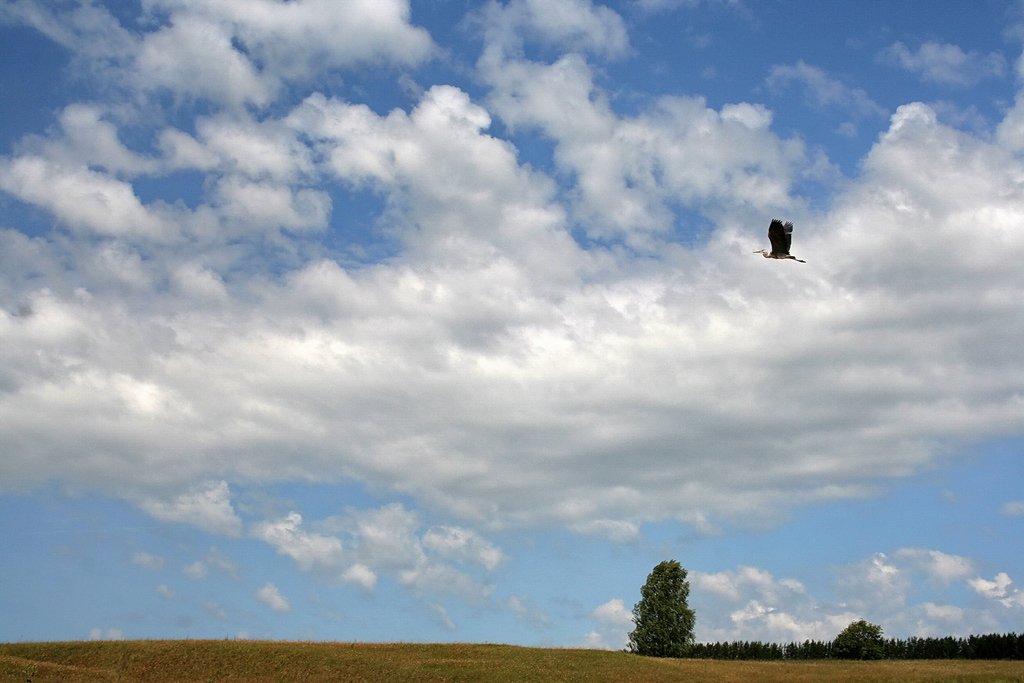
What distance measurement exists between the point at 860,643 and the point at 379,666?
54617 mm

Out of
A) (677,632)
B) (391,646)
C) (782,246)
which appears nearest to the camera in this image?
(782,246)

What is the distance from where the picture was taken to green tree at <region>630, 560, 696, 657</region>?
8900 cm

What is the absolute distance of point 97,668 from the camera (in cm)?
5491

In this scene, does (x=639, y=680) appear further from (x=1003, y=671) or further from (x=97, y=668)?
(x=97, y=668)

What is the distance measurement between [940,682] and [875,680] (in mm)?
3840

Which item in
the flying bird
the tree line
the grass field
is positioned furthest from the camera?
the tree line

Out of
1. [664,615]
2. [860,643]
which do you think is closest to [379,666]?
[664,615]

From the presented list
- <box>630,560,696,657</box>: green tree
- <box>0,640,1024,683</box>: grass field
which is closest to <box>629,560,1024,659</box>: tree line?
<box>630,560,696,657</box>: green tree

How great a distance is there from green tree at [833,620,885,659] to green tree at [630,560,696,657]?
15107mm

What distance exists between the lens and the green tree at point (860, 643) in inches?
3578

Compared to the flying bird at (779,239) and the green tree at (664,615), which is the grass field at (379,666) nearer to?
the green tree at (664,615)

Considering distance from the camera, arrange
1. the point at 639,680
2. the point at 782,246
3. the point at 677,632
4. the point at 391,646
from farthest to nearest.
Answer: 1. the point at 677,632
2. the point at 391,646
3. the point at 639,680
4. the point at 782,246

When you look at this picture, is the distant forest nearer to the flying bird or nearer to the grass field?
the grass field

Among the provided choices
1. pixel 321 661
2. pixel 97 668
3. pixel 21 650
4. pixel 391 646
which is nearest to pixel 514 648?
pixel 391 646
